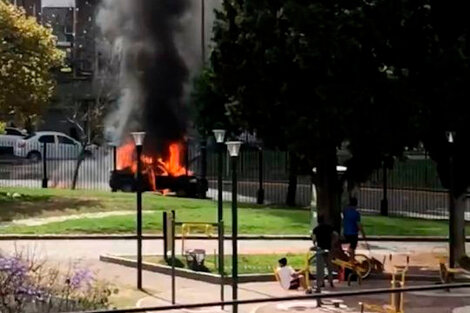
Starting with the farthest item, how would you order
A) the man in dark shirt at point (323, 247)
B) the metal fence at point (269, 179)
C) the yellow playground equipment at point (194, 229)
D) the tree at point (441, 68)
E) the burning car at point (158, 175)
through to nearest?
1. the burning car at point (158, 175)
2. the metal fence at point (269, 179)
3. the yellow playground equipment at point (194, 229)
4. the tree at point (441, 68)
5. the man in dark shirt at point (323, 247)

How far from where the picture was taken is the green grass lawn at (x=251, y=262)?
19.6 metres

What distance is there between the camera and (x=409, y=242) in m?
25.1

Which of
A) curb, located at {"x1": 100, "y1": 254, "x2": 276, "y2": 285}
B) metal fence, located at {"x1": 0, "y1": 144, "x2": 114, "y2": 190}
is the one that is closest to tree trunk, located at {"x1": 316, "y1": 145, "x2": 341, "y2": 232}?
curb, located at {"x1": 100, "y1": 254, "x2": 276, "y2": 285}

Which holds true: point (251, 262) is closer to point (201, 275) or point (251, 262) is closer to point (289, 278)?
point (201, 275)

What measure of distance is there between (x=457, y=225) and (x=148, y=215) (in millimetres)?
9849

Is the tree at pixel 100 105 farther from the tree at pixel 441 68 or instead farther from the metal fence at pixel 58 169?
the tree at pixel 441 68

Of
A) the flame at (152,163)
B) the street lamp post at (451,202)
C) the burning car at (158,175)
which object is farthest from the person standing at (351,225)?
the flame at (152,163)

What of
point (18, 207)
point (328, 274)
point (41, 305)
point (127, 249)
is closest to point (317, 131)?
point (328, 274)

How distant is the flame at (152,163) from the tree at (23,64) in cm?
904

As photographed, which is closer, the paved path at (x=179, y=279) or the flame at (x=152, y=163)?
the paved path at (x=179, y=279)

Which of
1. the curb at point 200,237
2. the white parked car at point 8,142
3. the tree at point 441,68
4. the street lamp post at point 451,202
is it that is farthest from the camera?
the white parked car at point 8,142

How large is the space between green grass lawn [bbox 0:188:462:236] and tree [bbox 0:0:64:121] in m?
2.92

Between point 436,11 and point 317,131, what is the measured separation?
342cm

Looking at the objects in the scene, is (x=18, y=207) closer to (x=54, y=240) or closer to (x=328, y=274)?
(x=54, y=240)
